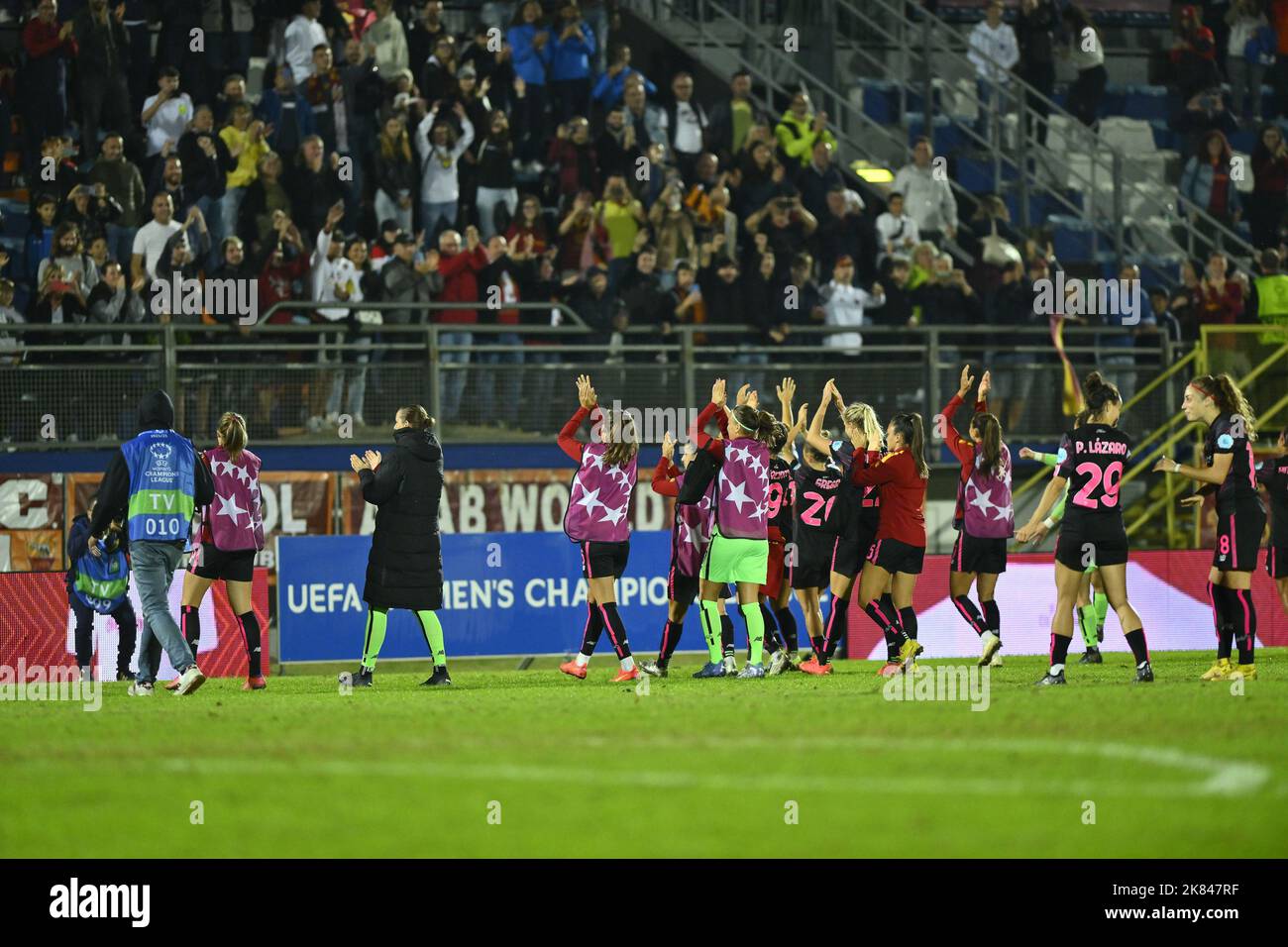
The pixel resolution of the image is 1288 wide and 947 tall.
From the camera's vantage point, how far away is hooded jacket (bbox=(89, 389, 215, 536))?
14.5 meters

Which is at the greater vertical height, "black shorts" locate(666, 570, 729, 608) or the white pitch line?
"black shorts" locate(666, 570, 729, 608)

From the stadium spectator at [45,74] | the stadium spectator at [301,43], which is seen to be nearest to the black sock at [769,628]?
the stadium spectator at [301,43]

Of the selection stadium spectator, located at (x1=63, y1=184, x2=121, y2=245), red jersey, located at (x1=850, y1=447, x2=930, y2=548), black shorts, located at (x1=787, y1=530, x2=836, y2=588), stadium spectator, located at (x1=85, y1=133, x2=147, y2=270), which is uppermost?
stadium spectator, located at (x1=85, y1=133, x2=147, y2=270)

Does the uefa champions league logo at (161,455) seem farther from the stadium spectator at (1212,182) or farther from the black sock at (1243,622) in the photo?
the stadium spectator at (1212,182)

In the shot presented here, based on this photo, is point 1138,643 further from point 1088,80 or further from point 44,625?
point 1088,80

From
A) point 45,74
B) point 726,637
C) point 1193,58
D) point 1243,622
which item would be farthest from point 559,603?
point 1193,58

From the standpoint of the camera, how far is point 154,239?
2064 cm

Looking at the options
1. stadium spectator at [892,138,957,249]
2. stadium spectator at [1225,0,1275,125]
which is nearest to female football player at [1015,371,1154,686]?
stadium spectator at [892,138,957,249]

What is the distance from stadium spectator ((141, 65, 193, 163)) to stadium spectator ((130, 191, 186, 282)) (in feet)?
5.02

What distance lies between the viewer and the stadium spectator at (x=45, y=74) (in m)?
22.0

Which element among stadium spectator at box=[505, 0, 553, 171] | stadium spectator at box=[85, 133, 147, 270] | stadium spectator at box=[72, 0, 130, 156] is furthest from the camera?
stadium spectator at box=[505, 0, 553, 171]

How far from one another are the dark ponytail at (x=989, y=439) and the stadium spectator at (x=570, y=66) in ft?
27.4

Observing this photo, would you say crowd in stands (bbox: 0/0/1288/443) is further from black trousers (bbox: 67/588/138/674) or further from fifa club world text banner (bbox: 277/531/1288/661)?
black trousers (bbox: 67/588/138/674)
